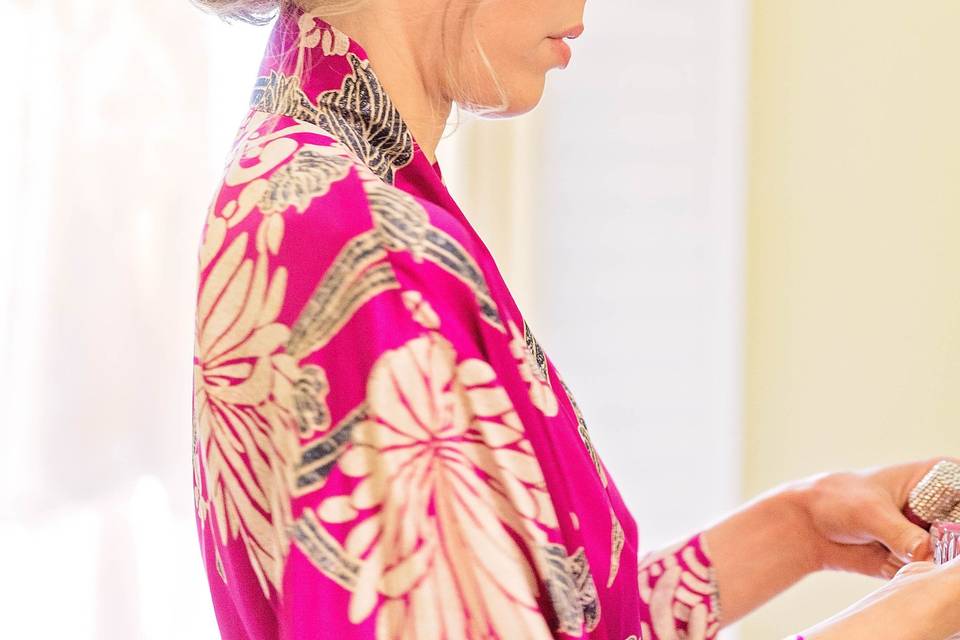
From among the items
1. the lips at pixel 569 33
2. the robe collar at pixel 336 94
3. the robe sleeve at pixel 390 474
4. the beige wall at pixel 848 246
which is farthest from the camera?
the beige wall at pixel 848 246

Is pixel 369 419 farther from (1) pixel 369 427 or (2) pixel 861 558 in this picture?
(2) pixel 861 558

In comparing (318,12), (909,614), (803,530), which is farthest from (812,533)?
(318,12)

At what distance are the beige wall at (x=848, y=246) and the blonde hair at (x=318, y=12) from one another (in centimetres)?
90

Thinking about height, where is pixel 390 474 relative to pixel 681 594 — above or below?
above

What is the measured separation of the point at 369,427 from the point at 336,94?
0.71 feet

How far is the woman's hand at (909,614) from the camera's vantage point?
59cm

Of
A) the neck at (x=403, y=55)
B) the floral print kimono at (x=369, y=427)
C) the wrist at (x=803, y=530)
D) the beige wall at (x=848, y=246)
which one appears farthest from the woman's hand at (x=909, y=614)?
the beige wall at (x=848, y=246)

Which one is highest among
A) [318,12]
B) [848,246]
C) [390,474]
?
[318,12]

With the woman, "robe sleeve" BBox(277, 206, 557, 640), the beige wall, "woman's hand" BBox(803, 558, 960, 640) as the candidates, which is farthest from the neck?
the beige wall

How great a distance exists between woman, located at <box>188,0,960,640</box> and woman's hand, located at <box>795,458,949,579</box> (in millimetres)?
182

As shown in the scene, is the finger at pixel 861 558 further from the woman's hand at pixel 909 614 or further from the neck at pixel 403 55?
the neck at pixel 403 55

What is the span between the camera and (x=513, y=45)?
667 mm

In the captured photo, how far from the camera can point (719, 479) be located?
161cm

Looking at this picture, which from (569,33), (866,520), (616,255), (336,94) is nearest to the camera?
(336,94)
